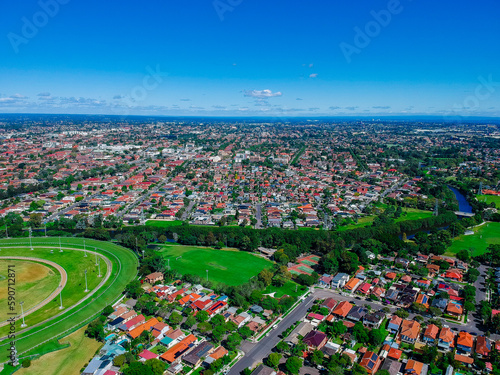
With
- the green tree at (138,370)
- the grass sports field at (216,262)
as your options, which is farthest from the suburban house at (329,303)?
the green tree at (138,370)

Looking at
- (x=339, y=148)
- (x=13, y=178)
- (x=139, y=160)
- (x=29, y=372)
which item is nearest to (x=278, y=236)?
(x=29, y=372)

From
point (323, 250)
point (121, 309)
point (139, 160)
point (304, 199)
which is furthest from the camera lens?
point (139, 160)

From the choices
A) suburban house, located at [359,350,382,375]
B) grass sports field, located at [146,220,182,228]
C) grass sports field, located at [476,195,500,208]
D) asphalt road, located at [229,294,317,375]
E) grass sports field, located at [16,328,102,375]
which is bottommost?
grass sports field, located at [146,220,182,228]

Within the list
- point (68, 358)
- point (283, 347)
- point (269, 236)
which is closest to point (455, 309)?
point (283, 347)

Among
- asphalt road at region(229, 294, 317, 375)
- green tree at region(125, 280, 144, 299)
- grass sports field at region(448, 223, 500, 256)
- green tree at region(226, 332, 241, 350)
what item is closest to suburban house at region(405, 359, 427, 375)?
asphalt road at region(229, 294, 317, 375)

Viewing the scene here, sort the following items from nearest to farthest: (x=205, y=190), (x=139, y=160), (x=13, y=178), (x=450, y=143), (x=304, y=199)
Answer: (x=304, y=199) < (x=205, y=190) < (x=13, y=178) < (x=139, y=160) < (x=450, y=143)

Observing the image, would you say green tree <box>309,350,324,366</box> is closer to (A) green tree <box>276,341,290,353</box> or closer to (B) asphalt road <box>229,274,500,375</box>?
(A) green tree <box>276,341,290,353</box>

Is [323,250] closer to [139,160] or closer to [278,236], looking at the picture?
[278,236]
